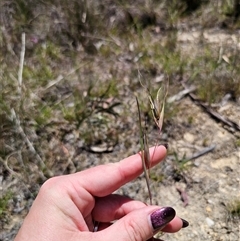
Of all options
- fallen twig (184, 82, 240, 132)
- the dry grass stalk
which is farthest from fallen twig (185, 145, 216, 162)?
the dry grass stalk

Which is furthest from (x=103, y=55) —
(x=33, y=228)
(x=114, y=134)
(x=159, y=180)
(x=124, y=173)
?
(x=33, y=228)

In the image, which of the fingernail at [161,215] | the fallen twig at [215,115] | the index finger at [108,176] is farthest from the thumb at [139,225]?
the fallen twig at [215,115]

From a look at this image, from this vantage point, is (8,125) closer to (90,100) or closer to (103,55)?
(90,100)

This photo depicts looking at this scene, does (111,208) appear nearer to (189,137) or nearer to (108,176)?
(108,176)

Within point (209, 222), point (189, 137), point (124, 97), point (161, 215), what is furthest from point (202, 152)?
point (161, 215)

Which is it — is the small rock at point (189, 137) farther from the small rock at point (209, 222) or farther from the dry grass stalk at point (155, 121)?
the dry grass stalk at point (155, 121)

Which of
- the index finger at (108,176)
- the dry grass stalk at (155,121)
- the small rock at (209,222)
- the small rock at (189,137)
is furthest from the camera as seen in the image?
the small rock at (189,137)

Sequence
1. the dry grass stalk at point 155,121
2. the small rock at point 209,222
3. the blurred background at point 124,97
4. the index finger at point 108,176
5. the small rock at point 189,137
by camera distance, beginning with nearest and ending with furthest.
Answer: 1. the dry grass stalk at point 155,121
2. the index finger at point 108,176
3. the small rock at point 209,222
4. the blurred background at point 124,97
5. the small rock at point 189,137
